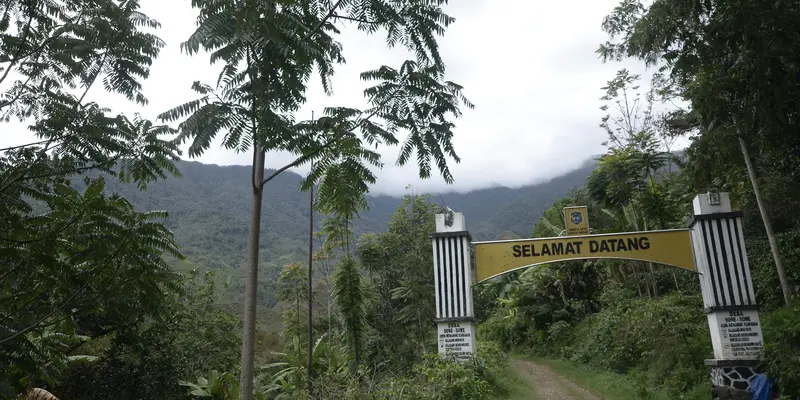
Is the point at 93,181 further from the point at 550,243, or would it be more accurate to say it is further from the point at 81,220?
the point at 550,243

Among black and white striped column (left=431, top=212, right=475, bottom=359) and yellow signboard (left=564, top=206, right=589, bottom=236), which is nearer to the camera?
black and white striped column (left=431, top=212, right=475, bottom=359)

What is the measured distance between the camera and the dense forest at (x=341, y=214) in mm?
3186

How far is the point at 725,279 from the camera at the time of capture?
37.0 ft

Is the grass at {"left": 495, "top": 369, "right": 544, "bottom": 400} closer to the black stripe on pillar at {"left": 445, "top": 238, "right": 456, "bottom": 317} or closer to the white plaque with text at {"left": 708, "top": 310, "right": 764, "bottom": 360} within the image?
the black stripe on pillar at {"left": 445, "top": 238, "right": 456, "bottom": 317}

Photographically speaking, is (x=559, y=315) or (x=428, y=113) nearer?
(x=428, y=113)

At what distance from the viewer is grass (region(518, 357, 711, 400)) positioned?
11.7m

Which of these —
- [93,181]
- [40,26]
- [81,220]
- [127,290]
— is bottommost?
[127,290]

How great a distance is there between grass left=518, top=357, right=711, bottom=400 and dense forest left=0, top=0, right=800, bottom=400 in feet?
0.44

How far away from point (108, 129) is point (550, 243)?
10.2m

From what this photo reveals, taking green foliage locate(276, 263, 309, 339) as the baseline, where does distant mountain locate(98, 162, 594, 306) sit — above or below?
above

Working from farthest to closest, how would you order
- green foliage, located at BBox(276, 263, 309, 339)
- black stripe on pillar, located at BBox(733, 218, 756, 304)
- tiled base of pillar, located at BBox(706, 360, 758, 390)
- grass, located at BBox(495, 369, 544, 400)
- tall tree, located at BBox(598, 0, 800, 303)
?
green foliage, located at BBox(276, 263, 309, 339) < grass, located at BBox(495, 369, 544, 400) < black stripe on pillar, located at BBox(733, 218, 756, 304) < tiled base of pillar, located at BBox(706, 360, 758, 390) < tall tree, located at BBox(598, 0, 800, 303)

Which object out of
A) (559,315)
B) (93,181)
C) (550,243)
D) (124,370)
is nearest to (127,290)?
(93,181)

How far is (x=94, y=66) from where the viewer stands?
3988 millimetres

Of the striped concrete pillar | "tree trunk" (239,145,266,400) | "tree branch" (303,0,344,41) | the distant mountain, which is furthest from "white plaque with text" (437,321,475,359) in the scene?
the distant mountain
